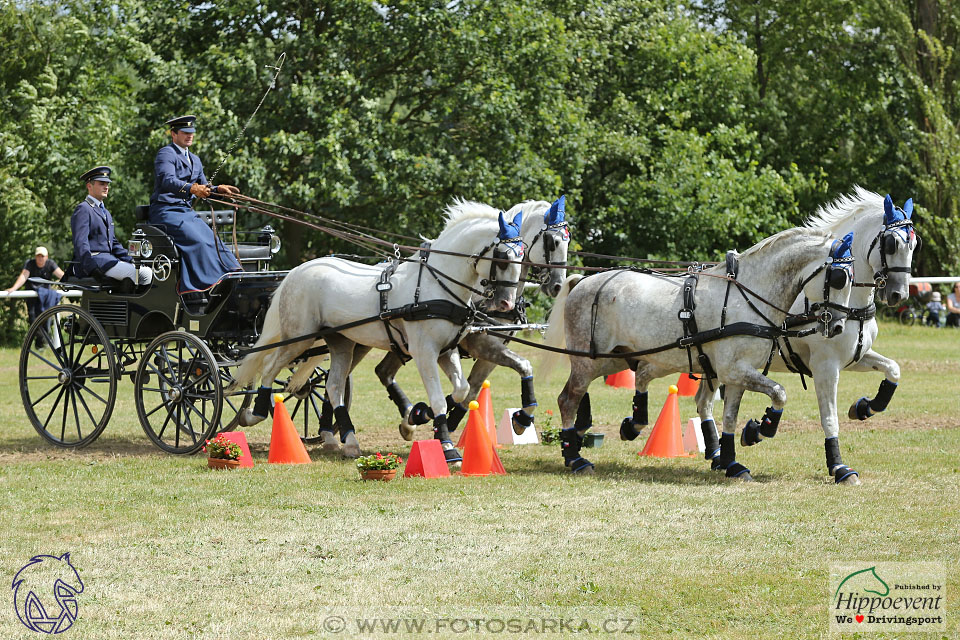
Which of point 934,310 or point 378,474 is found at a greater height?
point 934,310

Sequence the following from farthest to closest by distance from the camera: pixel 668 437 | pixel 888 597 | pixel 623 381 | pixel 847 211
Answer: pixel 623 381, pixel 668 437, pixel 847 211, pixel 888 597

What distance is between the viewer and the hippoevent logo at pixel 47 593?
17.5 feet

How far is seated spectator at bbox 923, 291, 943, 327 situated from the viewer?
26359mm

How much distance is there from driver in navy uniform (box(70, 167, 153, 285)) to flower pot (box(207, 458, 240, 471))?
6.09 feet

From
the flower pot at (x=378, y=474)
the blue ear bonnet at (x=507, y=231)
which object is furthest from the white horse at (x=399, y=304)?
the flower pot at (x=378, y=474)

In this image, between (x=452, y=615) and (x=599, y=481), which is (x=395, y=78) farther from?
(x=452, y=615)

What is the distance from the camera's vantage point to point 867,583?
5.86 meters

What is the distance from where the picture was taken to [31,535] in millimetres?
7074

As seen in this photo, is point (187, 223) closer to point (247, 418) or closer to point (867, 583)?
point (247, 418)

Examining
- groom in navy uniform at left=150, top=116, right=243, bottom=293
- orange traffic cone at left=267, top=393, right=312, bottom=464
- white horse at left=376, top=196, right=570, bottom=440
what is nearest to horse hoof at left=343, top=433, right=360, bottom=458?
orange traffic cone at left=267, top=393, right=312, bottom=464

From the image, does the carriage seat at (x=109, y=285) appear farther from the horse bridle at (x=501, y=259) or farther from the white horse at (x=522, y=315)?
the horse bridle at (x=501, y=259)

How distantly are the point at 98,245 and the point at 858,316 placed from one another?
258 inches

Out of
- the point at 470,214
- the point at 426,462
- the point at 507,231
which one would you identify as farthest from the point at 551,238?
the point at 426,462

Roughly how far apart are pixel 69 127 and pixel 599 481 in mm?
17681
